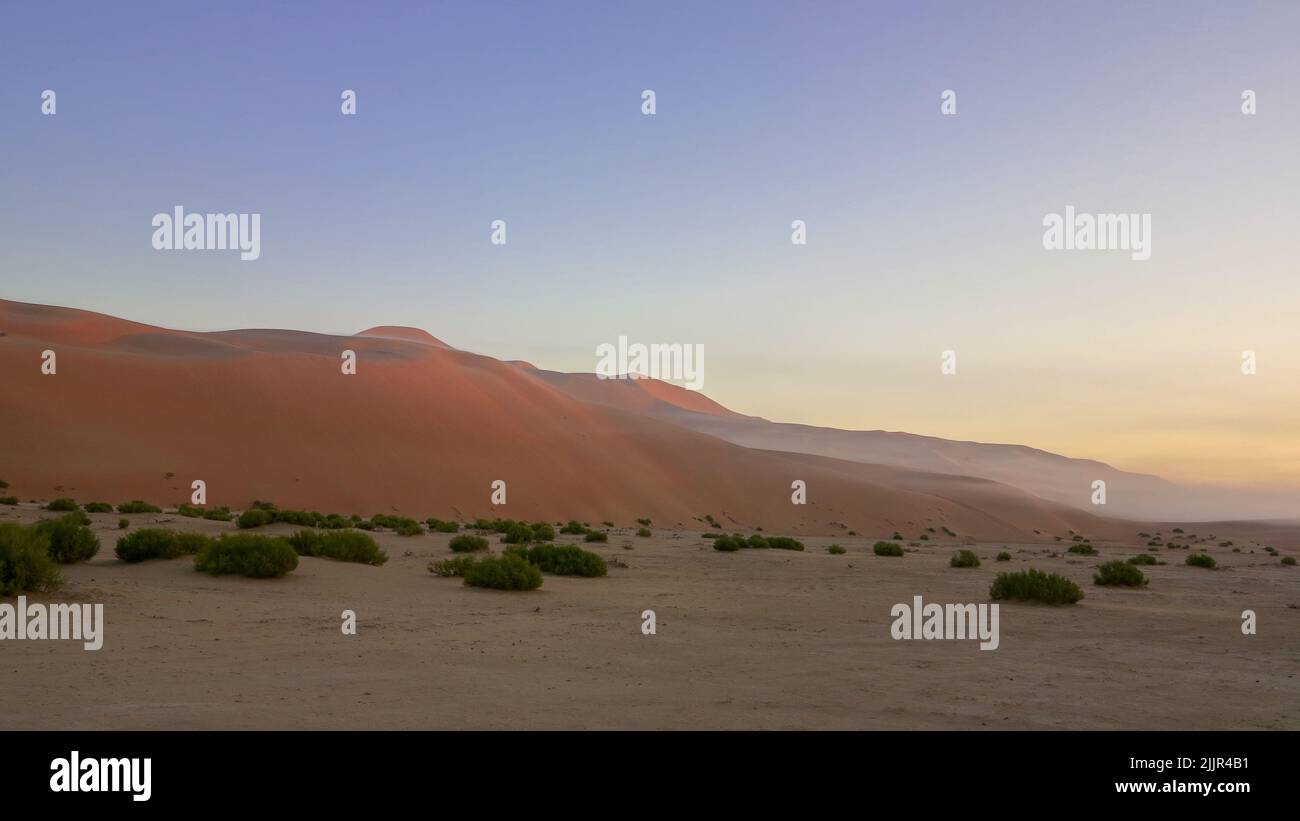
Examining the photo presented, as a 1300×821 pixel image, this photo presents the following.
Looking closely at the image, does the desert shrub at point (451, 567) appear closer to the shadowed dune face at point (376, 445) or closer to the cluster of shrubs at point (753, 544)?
the cluster of shrubs at point (753, 544)

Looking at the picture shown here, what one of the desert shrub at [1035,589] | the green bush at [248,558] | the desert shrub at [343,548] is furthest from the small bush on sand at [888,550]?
the green bush at [248,558]

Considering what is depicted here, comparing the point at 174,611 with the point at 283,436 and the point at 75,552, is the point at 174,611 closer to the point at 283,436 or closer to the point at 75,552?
the point at 75,552

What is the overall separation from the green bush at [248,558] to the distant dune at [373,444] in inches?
1338

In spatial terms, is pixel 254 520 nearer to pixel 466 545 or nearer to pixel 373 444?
pixel 466 545

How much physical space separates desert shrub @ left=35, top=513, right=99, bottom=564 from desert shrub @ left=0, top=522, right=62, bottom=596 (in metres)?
2.67

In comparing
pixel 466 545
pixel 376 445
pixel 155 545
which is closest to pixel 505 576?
pixel 155 545

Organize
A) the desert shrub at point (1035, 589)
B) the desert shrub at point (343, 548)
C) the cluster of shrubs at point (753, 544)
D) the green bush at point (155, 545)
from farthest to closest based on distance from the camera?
1. the cluster of shrubs at point (753, 544)
2. the desert shrub at point (343, 548)
3. the green bush at point (155, 545)
4. the desert shrub at point (1035, 589)

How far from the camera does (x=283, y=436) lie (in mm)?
55938

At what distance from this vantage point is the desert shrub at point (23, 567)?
1059 cm

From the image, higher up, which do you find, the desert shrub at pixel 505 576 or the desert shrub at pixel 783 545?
the desert shrub at pixel 505 576

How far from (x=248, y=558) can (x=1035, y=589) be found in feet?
40.0

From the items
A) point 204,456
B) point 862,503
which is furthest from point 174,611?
point 862,503

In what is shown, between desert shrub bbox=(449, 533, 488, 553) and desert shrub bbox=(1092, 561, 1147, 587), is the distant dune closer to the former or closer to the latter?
desert shrub bbox=(449, 533, 488, 553)
